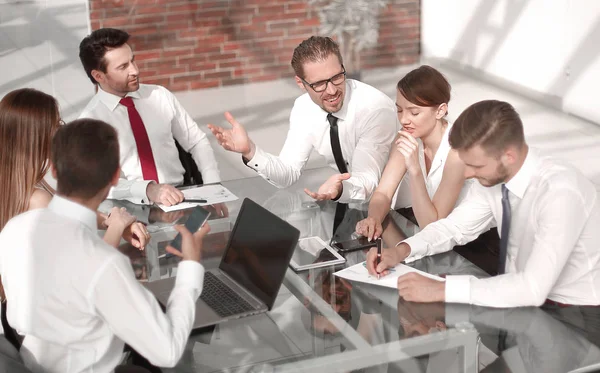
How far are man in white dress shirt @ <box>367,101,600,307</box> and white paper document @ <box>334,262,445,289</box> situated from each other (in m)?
0.03

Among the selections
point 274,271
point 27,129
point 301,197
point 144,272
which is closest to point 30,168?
point 27,129

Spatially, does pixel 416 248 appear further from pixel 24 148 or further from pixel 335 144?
pixel 24 148

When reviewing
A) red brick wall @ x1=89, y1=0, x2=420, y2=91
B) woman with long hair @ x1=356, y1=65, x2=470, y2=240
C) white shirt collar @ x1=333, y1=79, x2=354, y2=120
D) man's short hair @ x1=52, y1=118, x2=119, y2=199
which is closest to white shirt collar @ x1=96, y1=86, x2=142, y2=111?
white shirt collar @ x1=333, y1=79, x2=354, y2=120

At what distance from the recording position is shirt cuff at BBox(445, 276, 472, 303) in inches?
94.3

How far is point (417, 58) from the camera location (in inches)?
288

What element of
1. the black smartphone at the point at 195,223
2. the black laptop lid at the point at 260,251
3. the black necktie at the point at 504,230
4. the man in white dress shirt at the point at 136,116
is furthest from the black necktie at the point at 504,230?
the man in white dress shirt at the point at 136,116

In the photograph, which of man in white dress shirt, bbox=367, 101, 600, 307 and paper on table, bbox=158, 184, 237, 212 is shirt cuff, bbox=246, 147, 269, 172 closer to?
paper on table, bbox=158, 184, 237, 212

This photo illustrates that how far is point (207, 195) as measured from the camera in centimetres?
338

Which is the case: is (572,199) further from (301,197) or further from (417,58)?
(417,58)

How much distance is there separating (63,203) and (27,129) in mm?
654

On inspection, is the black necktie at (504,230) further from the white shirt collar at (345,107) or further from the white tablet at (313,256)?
the white shirt collar at (345,107)

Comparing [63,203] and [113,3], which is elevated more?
[63,203]

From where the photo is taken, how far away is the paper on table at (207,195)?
128 inches

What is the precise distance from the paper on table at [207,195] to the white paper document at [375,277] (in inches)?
→ 32.4
